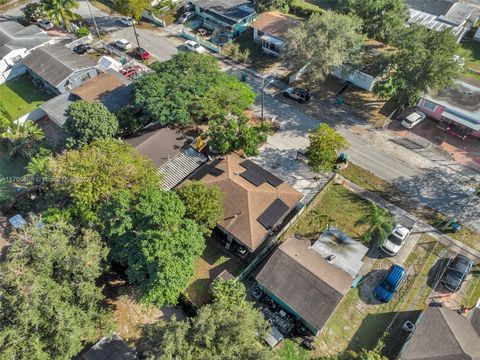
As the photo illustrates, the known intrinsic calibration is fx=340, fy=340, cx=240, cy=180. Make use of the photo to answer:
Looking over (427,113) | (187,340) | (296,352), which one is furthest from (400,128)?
(187,340)

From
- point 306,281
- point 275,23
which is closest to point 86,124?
point 306,281

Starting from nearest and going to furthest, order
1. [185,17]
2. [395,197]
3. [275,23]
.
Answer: [395,197]
[275,23]
[185,17]

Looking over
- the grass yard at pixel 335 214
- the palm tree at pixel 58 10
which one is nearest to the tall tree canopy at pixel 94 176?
the grass yard at pixel 335 214

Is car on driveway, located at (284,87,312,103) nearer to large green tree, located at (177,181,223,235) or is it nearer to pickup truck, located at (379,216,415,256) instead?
pickup truck, located at (379,216,415,256)

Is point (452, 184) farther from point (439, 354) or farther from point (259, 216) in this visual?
point (259, 216)

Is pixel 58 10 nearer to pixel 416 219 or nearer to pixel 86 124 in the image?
pixel 86 124

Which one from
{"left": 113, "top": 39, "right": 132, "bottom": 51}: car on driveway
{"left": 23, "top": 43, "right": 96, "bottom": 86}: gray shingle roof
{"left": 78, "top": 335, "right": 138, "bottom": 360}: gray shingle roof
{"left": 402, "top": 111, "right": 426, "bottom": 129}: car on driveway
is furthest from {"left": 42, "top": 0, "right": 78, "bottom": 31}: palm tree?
{"left": 402, "top": 111, "right": 426, "bottom": 129}: car on driveway
